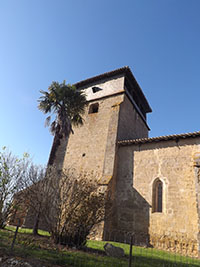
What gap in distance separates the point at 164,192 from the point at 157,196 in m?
0.57

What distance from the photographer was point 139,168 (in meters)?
12.8

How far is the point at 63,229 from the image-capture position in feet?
23.3

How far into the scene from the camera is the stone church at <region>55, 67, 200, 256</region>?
10258 mm

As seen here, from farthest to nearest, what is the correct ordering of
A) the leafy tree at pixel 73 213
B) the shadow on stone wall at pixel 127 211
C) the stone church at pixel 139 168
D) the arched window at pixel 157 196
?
1. the arched window at pixel 157 196
2. the shadow on stone wall at pixel 127 211
3. the stone church at pixel 139 168
4. the leafy tree at pixel 73 213

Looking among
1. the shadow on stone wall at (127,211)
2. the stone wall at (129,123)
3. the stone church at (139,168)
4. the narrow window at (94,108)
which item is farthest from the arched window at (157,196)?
the narrow window at (94,108)

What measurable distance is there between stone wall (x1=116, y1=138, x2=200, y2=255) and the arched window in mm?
253

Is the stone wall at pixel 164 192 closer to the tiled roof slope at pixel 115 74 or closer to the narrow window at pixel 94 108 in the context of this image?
the narrow window at pixel 94 108

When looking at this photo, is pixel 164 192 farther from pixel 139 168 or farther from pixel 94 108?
pixel 94 108

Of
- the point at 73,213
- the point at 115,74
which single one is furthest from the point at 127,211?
the point at 115,74

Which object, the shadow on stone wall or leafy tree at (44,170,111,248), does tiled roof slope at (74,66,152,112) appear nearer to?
the shadow on stone wall

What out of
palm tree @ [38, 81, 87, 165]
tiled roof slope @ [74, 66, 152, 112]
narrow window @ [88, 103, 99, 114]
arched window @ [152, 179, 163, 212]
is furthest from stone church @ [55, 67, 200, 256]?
palm tree @ [38, 81, 87, 165]

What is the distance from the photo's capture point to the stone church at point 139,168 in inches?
404

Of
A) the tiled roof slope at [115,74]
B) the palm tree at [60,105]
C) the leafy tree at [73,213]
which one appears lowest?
the leafy tree at [73,213]

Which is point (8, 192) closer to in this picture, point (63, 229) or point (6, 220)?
point (6, 220)
